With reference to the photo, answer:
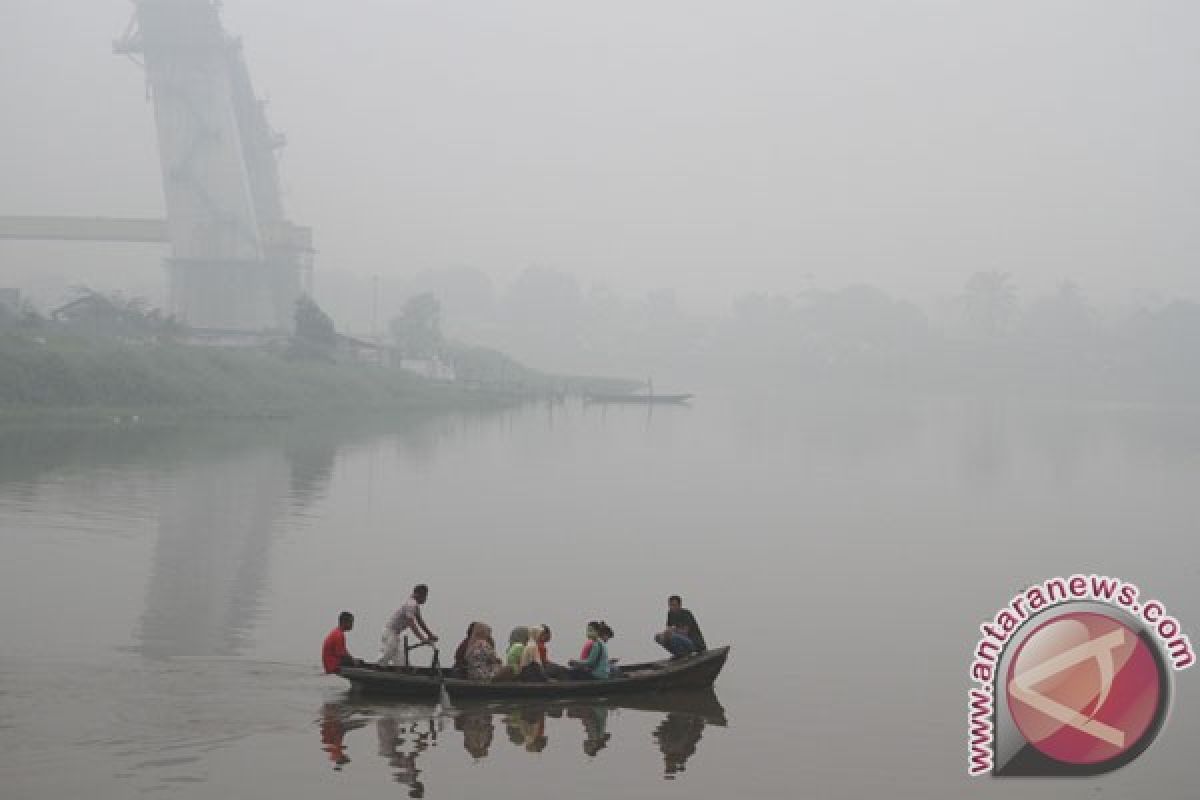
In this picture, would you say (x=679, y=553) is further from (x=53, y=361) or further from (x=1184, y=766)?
(x=53, y=361)

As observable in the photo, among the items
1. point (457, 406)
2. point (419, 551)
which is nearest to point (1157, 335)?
point (457, 406)

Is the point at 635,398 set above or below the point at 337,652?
above

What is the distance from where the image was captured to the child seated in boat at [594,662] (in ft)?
43.9

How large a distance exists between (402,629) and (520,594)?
6.14 metres

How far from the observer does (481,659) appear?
42.8 ft

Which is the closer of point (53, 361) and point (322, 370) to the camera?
point (53, 361)

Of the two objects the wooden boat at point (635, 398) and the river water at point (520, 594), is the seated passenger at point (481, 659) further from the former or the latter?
the wooden boat at point (635, 398)

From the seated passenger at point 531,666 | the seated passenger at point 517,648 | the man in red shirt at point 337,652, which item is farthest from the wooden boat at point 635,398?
the man in red shirt at point 337,652

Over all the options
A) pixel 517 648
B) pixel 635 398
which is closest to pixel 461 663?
pixel 517 648

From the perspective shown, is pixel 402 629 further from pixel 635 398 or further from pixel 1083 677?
pixel 635 398

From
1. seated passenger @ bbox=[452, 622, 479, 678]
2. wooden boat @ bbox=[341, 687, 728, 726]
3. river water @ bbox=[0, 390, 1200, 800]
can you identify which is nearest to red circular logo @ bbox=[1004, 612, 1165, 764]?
river water @ bbox=[0, 390, 1200, 800]

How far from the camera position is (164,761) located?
1091 cm

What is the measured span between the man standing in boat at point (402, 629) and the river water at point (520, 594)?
2.18 feet

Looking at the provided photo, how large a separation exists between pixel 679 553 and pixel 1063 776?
43.1ft
